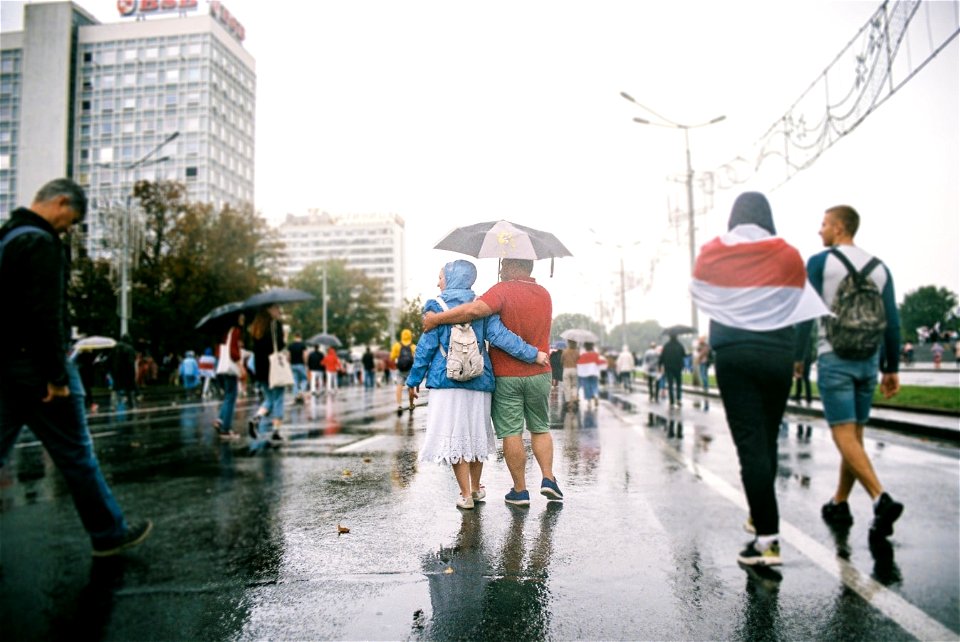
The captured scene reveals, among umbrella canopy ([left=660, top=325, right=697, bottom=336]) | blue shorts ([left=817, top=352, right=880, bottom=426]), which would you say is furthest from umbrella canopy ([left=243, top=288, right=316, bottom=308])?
blue shorts ([left=817, top=352, right=880, bottom=426])

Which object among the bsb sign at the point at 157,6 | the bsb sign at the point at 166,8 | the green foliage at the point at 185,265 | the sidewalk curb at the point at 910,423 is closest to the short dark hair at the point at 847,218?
the sidewalk curb at the point at 910,423

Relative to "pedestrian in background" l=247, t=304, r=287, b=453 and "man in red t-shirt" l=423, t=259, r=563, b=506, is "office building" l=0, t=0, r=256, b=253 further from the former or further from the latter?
"man in red t-shirt" l=423, t=259, r=563, b=506

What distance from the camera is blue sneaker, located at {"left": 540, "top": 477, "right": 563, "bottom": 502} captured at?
1.90 metres

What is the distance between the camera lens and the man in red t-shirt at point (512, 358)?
1.41 meters

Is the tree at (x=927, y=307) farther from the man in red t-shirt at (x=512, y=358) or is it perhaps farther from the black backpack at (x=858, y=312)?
the man in red t-shirt at (x=512, y=358)

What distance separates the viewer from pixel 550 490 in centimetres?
192

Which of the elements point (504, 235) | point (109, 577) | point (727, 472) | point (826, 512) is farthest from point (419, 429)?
point (727, 472)

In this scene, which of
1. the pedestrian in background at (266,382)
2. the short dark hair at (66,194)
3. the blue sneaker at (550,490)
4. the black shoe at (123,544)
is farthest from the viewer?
the pedestrian in background at (266,382)

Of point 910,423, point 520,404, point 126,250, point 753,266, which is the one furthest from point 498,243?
point 126,250

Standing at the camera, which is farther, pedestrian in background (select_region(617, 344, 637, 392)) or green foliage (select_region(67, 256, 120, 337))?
green foliage (select_region(67, 256, 120, 337))

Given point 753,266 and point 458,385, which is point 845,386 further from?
point 458,385

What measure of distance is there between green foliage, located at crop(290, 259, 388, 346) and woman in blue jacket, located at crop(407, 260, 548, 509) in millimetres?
77601

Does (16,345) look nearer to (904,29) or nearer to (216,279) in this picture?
(904,29)

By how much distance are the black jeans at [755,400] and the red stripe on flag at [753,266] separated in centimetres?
82
